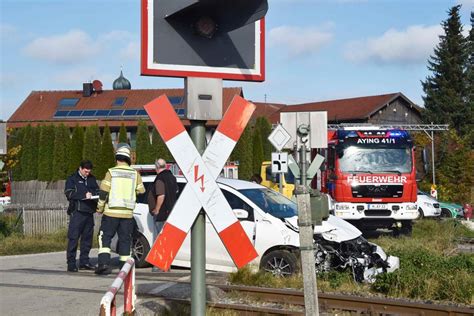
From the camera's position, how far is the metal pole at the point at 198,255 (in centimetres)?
462

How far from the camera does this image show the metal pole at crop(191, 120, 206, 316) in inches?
182

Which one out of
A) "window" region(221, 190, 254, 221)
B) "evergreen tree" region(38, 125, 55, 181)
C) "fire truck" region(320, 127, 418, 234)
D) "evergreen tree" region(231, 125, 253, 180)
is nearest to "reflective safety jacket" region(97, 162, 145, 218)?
"window" region(221, 190, 254, 221)

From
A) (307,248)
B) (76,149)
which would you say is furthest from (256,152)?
(307,248)

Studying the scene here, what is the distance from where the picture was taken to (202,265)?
15.4 feet

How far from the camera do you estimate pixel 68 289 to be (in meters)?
9.98

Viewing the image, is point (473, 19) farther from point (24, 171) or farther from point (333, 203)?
point (333, 203)

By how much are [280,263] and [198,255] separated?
7.06 meters

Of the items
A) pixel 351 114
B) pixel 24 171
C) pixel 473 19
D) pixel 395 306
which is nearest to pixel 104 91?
pixel 24 171

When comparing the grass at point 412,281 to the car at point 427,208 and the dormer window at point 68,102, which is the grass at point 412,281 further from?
the dormer window at point 68,102

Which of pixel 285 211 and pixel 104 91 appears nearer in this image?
pixel 285 211

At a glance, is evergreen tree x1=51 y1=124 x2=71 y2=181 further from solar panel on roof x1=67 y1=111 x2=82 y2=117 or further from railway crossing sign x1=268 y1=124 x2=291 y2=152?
railway crossing sign x1=268 y1=124 x2=291 y2=152

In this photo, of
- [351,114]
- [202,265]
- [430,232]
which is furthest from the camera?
[351,114]

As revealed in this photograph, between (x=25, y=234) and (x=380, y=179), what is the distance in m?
10.7

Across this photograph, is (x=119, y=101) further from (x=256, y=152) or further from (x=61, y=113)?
(x=256, y=152)
